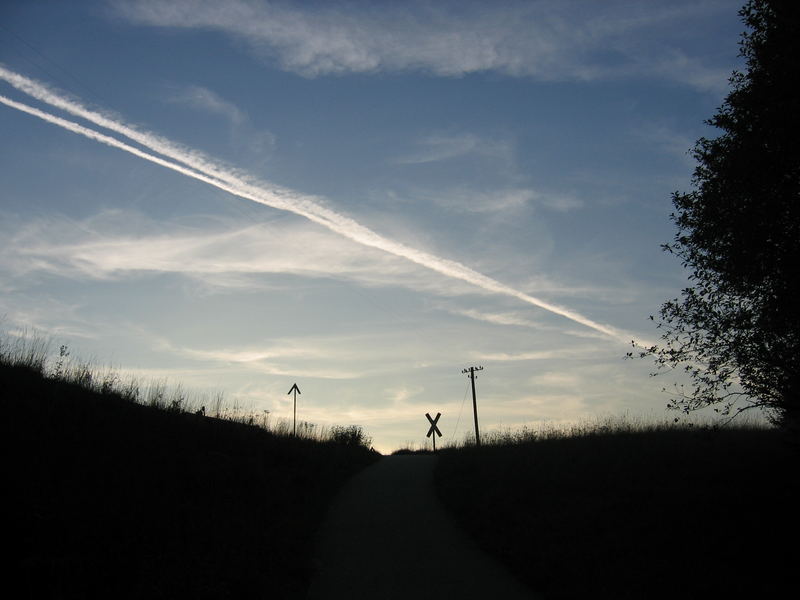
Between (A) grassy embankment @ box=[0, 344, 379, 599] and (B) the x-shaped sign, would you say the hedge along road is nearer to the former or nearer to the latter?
(A) grassy embankment @ box=[0, 344, 379, 599]

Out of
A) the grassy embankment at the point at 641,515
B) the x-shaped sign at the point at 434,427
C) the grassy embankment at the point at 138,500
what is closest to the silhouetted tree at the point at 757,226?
the grassy embankment at the point at 641,515

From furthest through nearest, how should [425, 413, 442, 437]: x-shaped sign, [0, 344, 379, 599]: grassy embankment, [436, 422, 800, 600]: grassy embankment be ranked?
[425, 413, 442, 437]: x-shaped sign < [436, 422, 800, 600]: grassy embankment < [0, 344, 379, 599]: grassy embankment

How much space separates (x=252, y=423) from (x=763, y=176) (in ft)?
65.3

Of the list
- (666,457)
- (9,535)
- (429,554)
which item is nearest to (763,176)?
(666,457)

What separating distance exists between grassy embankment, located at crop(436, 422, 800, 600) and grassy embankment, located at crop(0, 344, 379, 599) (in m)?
4.72

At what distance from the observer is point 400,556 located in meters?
12.6

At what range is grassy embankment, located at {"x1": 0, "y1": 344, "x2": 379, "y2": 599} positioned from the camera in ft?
30.6

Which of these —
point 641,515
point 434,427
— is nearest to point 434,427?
point 434,427

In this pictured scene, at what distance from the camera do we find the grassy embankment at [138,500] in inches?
368

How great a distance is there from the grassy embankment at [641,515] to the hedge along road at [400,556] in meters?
0.64

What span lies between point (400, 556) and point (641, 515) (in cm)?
560

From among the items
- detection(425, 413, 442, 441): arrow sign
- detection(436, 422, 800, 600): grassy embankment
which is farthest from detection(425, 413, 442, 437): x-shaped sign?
detection(436, 422, 800, 600): grassy embankment

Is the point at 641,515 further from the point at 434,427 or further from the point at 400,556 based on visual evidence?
the point at 434,427

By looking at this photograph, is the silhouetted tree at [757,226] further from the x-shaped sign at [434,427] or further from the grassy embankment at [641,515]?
the x-shaped sign at [434,427]
